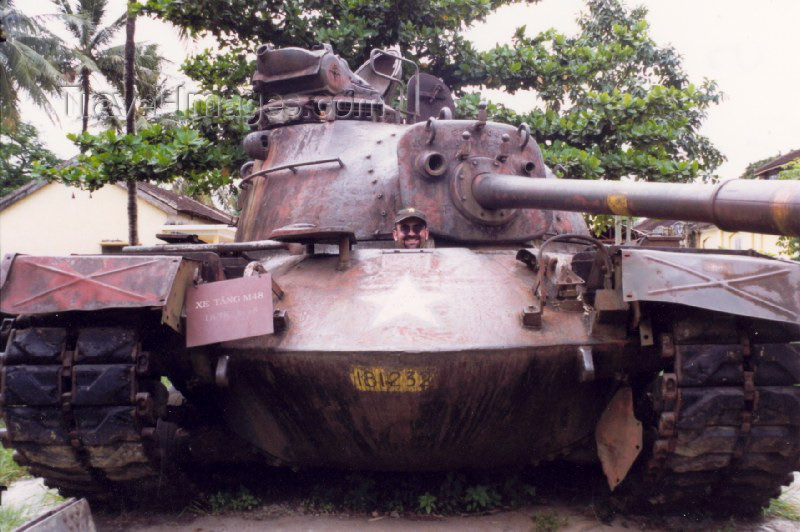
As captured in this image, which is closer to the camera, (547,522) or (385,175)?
(547,522)

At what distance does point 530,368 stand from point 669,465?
832mm

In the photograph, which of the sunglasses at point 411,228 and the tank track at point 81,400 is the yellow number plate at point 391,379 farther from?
the sunglasses at point 411,228

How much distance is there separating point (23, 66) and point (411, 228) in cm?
1706

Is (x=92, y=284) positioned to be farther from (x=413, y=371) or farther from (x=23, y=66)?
(x=23, y=66)

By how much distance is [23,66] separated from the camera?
737 inches

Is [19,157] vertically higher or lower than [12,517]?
higher

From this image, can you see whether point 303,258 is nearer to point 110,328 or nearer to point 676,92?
point 110,328

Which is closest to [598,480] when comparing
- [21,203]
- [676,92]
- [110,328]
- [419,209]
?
[419,209]

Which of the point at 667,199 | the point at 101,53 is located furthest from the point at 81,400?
the point at 101,53

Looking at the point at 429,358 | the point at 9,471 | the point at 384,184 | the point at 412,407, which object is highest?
the point at 384,184

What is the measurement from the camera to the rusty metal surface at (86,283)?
12.6 feet

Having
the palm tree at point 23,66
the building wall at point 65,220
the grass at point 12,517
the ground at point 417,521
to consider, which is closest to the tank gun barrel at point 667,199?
the ground at point 417,521

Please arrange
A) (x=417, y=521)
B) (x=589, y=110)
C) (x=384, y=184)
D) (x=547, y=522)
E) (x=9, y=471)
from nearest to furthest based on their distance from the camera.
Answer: (x=547, y=522) < (x=417, y=521) < (x=384, y=184) < (x=9, y=471) < (x=589, y=110)

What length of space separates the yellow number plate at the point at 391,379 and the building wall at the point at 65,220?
2103 centimetres
